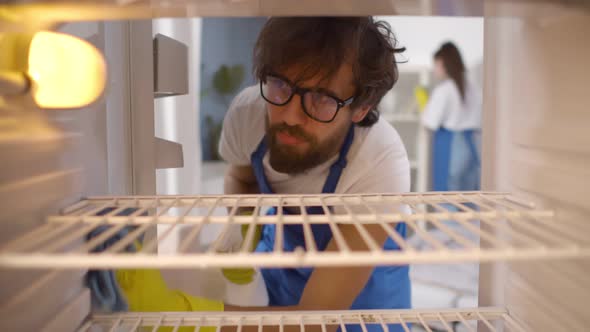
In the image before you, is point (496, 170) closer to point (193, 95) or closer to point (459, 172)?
point (193, 95)

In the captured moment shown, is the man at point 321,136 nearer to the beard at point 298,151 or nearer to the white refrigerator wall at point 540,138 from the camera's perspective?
the beard at point 298,151

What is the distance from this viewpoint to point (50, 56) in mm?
610

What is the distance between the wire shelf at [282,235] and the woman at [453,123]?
2132 mm

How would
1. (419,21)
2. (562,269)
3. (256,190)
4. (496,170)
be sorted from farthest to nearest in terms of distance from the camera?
(419,21) < (256,190) < (496,170) < (562,269)

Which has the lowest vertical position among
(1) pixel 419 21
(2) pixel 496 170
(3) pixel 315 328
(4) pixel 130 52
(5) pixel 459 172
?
(3) pixel 315 328

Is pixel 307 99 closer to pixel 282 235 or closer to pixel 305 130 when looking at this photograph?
pixel 305 130

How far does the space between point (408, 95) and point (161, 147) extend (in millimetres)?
2387

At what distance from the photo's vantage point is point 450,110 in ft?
9.67

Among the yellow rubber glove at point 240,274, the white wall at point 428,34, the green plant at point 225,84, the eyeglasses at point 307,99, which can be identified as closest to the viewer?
the eyeglasses at point 307,99

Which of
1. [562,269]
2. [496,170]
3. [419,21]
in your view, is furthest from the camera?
[419,21]

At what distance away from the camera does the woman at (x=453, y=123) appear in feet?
9.58

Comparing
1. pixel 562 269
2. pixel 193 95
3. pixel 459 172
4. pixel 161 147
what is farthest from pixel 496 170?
pixel 459 172

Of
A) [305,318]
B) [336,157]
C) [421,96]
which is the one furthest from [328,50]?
[421,96]

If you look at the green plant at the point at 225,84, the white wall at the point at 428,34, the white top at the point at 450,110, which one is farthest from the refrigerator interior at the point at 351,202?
the white wall at the point at 428,34
